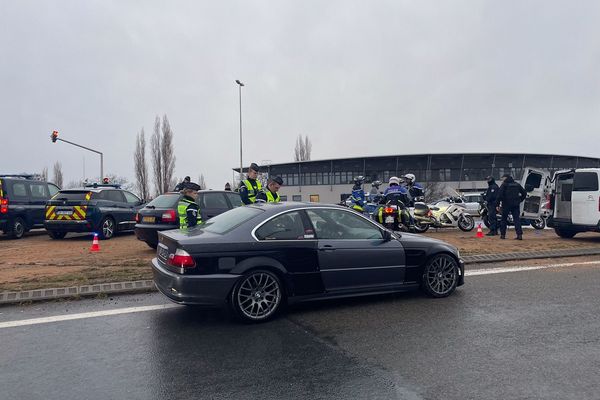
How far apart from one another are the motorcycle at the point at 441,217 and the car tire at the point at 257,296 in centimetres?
926

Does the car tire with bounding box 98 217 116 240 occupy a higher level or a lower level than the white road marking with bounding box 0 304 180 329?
higher

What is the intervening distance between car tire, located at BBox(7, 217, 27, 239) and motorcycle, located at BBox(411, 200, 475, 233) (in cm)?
1211

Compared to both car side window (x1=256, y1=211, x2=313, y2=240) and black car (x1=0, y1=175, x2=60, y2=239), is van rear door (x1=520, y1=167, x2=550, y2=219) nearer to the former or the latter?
car side window (x1=256, y1=211, x2=313, y2=240)

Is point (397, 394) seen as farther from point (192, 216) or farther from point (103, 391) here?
point (192, 216)

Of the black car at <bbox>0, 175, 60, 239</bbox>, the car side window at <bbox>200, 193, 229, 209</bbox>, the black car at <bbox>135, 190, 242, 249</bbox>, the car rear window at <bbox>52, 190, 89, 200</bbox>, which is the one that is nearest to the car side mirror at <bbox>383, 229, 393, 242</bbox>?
the black car at <bbox>135, 190, 242, 249</bbox>

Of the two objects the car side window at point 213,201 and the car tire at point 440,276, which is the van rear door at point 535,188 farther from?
the car side window at point 213,201

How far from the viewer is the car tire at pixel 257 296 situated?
5.27 metres

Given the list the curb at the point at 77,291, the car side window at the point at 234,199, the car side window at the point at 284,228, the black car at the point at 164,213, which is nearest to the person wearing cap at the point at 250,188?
the black car at the point at 164,213

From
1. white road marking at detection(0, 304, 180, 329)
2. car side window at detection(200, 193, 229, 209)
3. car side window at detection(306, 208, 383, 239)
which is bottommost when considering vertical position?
white road marking at detection(0, 304, 180, 329)

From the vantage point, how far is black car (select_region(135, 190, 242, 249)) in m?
9.94

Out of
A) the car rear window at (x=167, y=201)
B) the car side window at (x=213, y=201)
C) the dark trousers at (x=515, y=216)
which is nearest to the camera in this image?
the car rear window at (x=167, y=201)

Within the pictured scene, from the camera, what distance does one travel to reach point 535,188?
14602mm

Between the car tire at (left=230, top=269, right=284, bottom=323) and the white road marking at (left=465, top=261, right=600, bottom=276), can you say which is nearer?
the car tire at (left=230, top=269, right=284, bottom=323)

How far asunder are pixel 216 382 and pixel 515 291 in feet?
16.5
